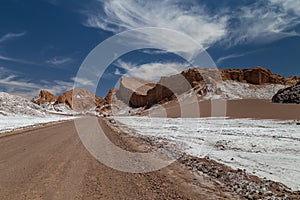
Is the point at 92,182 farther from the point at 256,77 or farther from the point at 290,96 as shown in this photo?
the point at 256,77

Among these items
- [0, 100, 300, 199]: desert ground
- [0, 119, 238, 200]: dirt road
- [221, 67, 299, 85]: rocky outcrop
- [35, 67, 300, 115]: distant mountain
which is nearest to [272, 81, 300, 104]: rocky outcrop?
[35, 67, 300, 115]: distant mountain

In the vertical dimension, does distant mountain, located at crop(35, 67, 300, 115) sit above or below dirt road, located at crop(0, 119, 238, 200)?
above

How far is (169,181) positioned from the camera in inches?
286

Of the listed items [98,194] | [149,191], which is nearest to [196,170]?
[149,191]

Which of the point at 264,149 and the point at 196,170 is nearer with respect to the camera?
the point at 196,170

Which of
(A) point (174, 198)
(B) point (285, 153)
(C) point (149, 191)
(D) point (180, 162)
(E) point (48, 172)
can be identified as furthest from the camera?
(B) point (285, 153)

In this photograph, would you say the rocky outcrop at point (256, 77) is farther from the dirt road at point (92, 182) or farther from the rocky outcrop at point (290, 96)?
the dirt road at point (92, 182)

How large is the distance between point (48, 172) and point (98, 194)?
288 cm

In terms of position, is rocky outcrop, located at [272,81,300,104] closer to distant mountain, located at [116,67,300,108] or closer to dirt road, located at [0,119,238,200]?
distant mountain, located at [116,67,300,108]

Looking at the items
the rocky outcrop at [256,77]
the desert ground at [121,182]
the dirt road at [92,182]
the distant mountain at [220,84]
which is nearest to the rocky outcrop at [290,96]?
the distant mountain at [220,84]

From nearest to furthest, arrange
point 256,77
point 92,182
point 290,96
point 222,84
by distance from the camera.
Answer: point 92,182
point 290,96
point 222,84
point 256,77

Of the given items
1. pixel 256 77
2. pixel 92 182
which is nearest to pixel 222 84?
pixel 256 77

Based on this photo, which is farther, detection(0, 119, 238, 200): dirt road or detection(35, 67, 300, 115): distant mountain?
detection(35, 67, 300, 115): distant mountain

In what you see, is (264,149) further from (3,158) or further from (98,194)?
(3,158)
